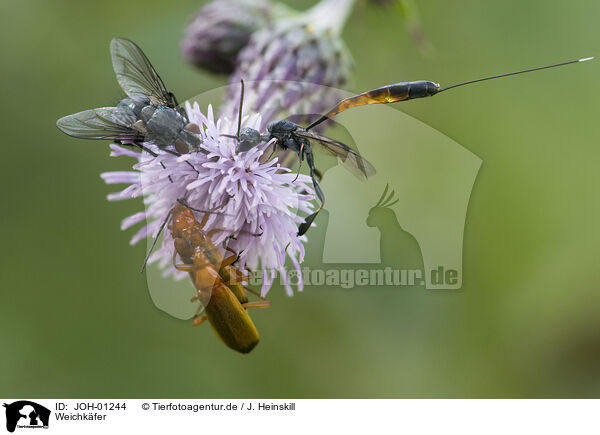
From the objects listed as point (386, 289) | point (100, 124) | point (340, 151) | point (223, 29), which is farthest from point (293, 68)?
point (386, 289)

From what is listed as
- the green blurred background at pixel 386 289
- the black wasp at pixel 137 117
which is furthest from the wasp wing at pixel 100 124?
the green blurred background at pixel 386 289

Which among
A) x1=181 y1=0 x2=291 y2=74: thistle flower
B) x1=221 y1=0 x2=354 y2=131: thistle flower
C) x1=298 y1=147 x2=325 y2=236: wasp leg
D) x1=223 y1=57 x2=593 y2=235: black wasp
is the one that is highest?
x1=181 y1=0 x2=291 y2=74: thistle flower

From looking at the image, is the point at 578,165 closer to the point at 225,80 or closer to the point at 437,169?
the point at 437,169

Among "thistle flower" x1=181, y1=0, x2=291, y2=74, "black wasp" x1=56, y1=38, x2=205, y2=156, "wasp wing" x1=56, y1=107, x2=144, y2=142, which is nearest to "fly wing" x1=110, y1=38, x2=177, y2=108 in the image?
"black wasp" x1=56, y1=38, x2=205, y2=156

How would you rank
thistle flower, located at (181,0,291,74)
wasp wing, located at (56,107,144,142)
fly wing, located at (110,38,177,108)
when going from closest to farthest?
wasp wing, located at (56,107,144,142) → fly wing, located at (110,38,177,108) → thistle flower, located at (181,0,291,74)

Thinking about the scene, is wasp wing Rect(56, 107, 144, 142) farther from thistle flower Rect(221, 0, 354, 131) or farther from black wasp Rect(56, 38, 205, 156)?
thistle flower Rect(221, 0, 354, 131)

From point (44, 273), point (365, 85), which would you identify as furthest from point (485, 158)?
point (44, 273)
